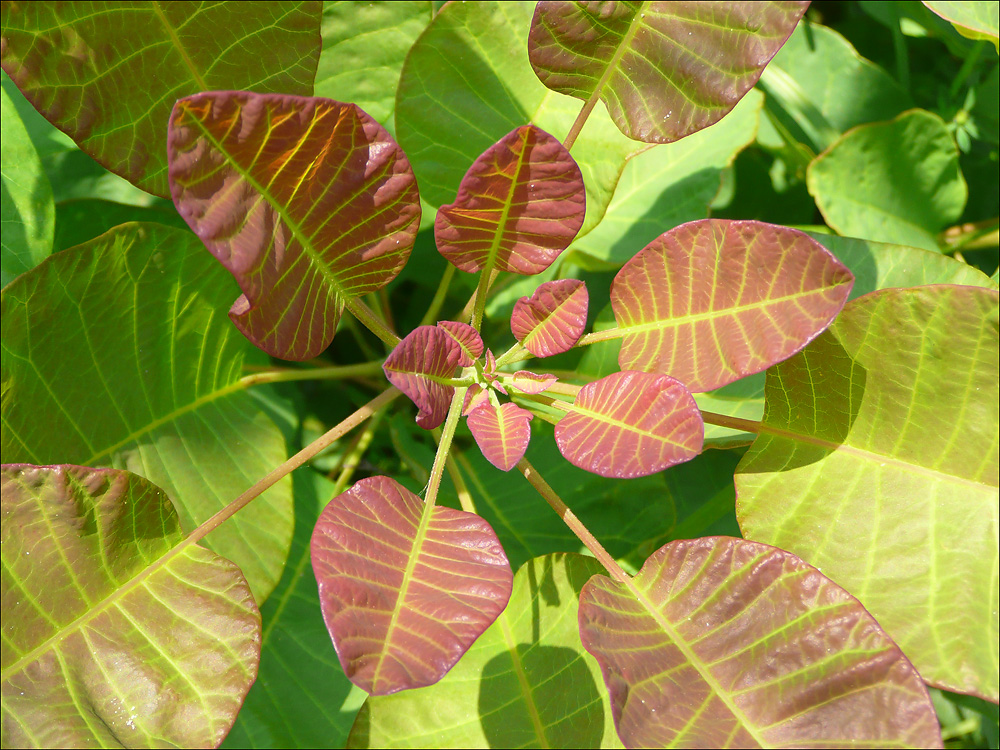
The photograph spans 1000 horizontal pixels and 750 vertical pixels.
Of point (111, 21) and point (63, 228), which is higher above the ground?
point (111, 21)

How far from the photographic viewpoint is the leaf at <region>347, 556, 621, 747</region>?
105 cm

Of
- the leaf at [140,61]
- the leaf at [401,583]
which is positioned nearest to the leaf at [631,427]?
the leaf at [401,583]

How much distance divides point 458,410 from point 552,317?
0.20m

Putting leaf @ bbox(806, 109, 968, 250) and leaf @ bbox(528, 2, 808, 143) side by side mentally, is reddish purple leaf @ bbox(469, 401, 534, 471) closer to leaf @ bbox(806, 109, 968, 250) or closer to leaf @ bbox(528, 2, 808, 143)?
leaf @ bbox(528, 2, 808, 143)

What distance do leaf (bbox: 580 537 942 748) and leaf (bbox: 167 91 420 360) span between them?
48 centimetres

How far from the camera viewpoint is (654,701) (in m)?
0.87

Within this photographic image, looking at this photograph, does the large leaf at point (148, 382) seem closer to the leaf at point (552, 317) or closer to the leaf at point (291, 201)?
the leaf at point (291, 201)

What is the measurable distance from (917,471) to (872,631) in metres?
0.23

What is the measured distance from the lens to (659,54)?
3.30ft

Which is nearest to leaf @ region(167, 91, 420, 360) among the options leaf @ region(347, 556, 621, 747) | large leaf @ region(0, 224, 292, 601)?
large leaf @ region(0, 224, 292, 601)

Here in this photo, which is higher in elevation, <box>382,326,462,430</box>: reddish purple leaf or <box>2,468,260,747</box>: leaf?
<box>382,326,462,430</box>: reddish purple leaf

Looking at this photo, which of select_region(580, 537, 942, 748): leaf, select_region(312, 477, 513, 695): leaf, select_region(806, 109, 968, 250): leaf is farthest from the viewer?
select_region(806, 109, 968, 250): leaf

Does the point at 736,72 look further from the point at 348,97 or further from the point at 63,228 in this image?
the point at 63,228

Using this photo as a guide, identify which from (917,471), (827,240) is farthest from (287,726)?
(827,240)
